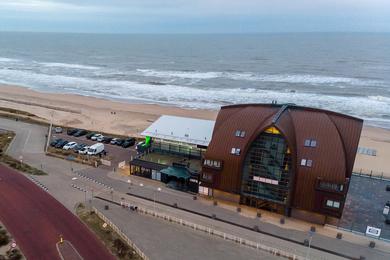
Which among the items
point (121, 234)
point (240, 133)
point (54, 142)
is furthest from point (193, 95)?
point (121, 234)

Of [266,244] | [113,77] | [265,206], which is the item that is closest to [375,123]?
[265,206]

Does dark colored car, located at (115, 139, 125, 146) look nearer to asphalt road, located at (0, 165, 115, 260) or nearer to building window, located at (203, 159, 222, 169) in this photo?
asphalt road, located at (0, 165, 115, 260)

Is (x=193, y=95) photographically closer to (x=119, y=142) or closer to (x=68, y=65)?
(x=119, y=142)

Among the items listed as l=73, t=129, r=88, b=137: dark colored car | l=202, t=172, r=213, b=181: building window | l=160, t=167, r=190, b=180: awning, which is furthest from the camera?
l=73, t=129, r=88, b=137: dark colored car

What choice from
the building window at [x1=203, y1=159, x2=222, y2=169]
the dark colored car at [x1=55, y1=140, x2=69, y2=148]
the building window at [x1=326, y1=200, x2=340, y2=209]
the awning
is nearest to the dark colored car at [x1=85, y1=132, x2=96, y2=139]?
the dark colored car at [x1=55, y1=140, x2=69, y2=148]

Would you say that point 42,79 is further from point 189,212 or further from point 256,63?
point 189,212

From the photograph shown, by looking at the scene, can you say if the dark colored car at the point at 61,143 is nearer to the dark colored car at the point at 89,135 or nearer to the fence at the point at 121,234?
the dark colored car at the point at 89,135

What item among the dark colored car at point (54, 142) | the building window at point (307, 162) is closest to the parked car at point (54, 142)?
the dark colored car at point (54, 142)
